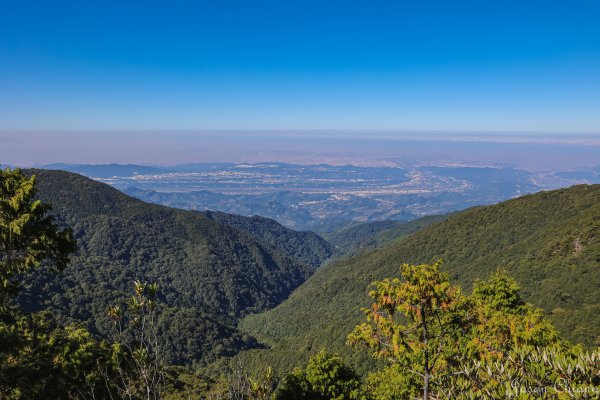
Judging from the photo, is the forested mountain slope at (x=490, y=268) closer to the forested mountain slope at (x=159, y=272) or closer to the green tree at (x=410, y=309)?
the forested mountain slope at (x=159, y=272)

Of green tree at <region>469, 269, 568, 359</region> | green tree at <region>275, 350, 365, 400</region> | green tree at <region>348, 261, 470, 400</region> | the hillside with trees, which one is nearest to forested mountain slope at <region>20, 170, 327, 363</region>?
the hillside with trees

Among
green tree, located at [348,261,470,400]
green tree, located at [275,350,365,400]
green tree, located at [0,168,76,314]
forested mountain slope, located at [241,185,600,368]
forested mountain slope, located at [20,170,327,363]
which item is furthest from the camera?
forested mountain slope, located at [20,170,327,363]

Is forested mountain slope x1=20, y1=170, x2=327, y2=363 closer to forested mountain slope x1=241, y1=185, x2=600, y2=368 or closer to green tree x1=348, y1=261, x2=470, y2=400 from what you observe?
forested mountain slope x1=241, y1=185, x2=600, y2=368

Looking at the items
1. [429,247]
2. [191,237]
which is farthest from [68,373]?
[191,237]

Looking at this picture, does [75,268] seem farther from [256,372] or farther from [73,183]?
[73,183]

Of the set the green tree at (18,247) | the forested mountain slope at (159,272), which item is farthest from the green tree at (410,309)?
the forested mountain slope at (159,272)

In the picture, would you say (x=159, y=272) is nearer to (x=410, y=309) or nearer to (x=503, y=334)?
(x=503, y=334)
